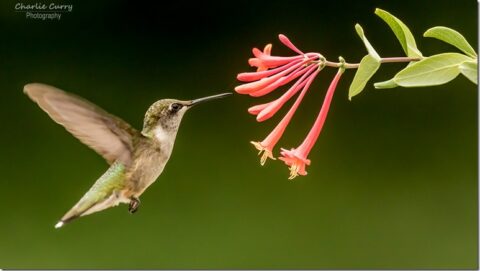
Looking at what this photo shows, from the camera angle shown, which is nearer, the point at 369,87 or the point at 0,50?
the point at 0,50

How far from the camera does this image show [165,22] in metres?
2.85

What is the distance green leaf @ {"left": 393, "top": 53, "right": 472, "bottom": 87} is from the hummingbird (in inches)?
20.3

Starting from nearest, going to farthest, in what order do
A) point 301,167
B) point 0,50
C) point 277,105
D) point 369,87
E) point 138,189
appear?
point 277,105, point 301,167, point 138,189, point 0,50, point 369,87

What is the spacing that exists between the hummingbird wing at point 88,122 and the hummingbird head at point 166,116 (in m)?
0.04

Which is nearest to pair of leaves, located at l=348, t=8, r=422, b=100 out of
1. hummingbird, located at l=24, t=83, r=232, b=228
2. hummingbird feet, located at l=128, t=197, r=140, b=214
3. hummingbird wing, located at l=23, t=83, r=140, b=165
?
hummingbird, located at l=24, t=83, r=232, b=228

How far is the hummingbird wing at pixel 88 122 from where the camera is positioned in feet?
3.80

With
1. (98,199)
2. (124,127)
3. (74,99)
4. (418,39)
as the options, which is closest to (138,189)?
(98,199)

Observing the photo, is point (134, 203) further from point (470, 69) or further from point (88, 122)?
point (470, 69)

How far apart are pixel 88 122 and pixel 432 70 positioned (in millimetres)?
688

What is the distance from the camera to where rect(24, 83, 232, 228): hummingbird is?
3.92 ft

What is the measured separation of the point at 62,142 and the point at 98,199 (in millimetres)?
1601

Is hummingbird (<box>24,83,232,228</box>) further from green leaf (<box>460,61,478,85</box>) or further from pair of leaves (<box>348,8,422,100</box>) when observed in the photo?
green leaf (<box>460,61,478,85</box>)

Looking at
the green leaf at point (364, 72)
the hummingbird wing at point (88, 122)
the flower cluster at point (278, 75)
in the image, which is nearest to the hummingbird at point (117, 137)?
the hummingbird wing at point (88, 122)

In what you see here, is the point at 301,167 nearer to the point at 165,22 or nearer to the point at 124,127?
the point at 124,127
